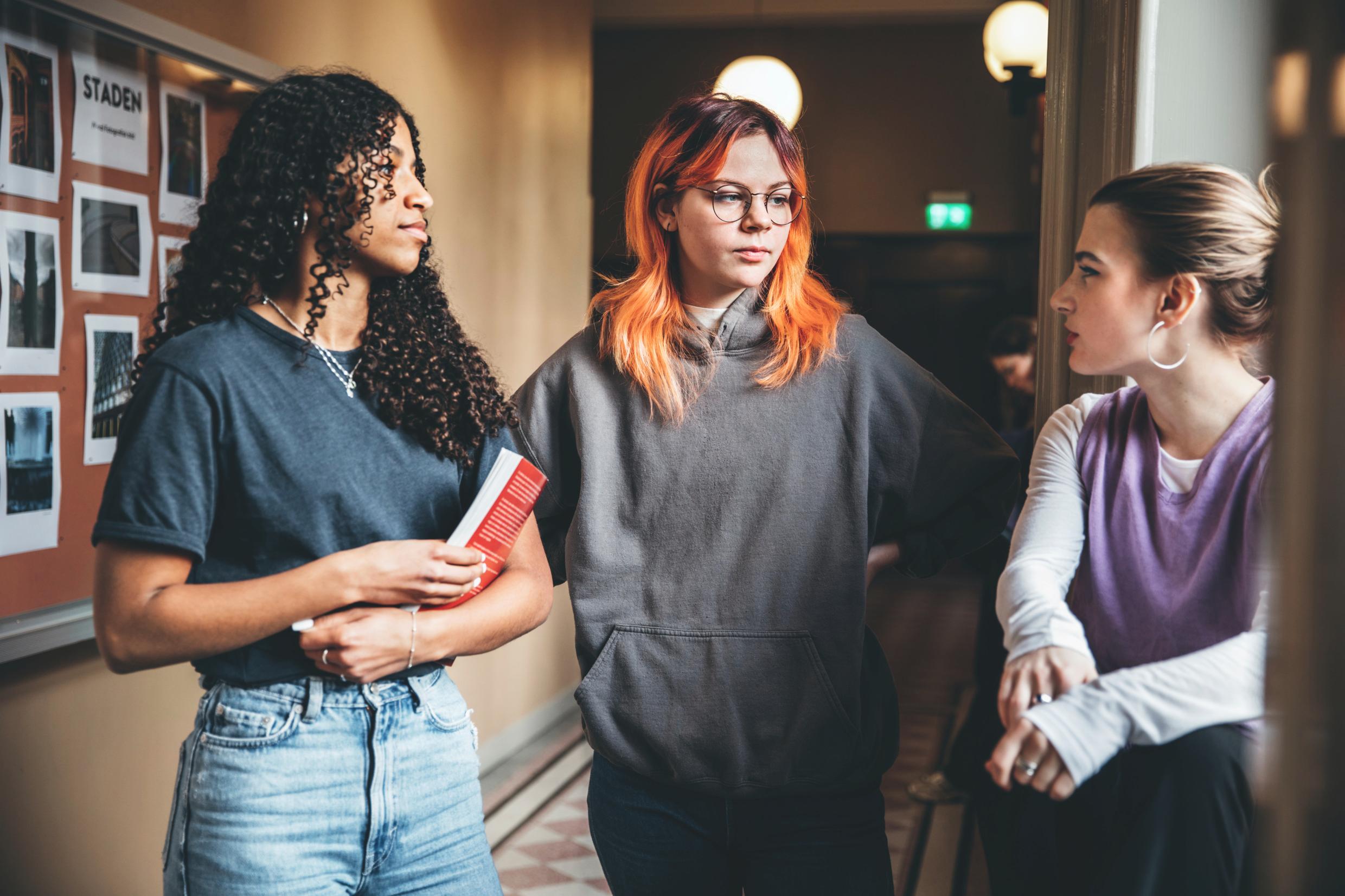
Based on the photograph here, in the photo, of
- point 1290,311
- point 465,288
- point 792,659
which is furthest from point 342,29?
point 1290,311

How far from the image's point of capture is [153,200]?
212 cm

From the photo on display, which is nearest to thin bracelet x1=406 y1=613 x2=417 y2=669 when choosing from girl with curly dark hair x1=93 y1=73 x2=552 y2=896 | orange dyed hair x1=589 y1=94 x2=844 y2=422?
girl with curly dark hair x1=93 y1=73 x2=552 y2=896

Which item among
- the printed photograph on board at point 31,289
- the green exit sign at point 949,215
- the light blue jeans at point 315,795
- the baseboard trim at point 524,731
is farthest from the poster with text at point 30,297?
the green exit sign at point 949,215

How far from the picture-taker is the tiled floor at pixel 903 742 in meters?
3.00

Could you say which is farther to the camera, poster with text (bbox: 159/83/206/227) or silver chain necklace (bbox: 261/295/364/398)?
poster with text (bbox: 159/83/206/227)

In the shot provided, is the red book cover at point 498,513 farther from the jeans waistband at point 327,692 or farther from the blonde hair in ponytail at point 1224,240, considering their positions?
the blonde hair in ponytail at point 1224,240

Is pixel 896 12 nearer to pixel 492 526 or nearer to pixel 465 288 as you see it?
pixel 465 288

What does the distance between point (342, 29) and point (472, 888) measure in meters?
2.43

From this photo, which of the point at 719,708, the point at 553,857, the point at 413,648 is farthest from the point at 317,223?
the point at 553,857

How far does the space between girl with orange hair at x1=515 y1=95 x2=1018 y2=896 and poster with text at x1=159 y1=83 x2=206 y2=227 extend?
4.15 feet

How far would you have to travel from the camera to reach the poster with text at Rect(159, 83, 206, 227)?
214cm

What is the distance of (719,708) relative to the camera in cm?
132

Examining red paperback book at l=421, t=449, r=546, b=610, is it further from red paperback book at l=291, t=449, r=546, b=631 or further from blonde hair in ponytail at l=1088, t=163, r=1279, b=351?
blonde hair in ponytail at l=1088, t=163, r=1279, b=351

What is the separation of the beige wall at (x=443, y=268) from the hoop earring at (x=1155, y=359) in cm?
194
